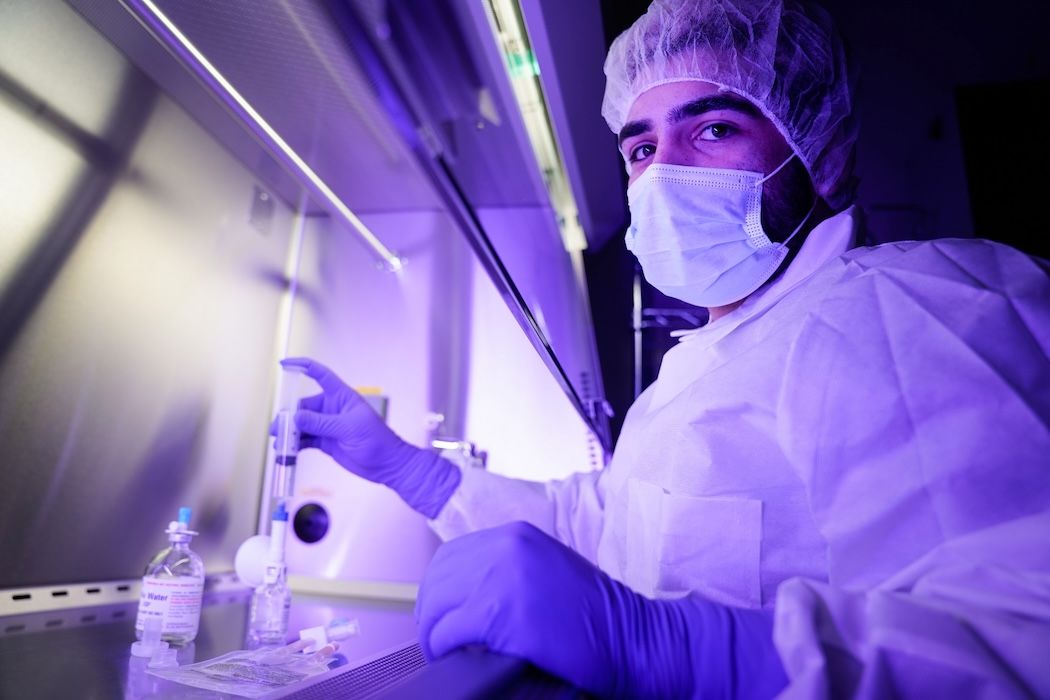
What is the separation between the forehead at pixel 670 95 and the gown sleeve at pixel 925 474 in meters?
0.46

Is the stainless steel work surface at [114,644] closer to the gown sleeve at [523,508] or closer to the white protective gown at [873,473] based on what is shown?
the gown sleeve at [523,508]

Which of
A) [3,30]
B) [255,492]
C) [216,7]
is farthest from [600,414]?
[3,30]

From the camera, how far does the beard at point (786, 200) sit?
1104mm

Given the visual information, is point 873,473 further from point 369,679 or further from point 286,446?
point 286,446

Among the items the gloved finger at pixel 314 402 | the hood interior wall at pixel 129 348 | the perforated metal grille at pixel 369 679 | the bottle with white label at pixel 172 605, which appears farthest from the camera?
the gloved finger at pixel 314 402

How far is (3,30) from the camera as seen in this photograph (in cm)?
102

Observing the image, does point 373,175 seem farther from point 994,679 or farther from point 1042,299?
point 994,679

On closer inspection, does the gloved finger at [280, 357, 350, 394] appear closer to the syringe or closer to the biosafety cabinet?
the syringe

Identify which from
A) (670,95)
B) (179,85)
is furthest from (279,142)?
(670,95)

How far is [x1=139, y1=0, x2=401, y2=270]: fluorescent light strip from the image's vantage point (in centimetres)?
81

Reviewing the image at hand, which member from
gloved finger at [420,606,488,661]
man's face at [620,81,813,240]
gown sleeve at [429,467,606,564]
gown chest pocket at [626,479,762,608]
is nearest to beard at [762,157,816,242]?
man's face at [620,81,813,240]

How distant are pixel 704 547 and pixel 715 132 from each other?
718 millimetres

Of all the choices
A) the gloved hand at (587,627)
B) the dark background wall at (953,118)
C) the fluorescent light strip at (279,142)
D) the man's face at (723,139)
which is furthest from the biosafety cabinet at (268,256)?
the dark background wall at (953,118)

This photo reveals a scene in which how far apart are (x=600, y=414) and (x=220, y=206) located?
1.23 meters
